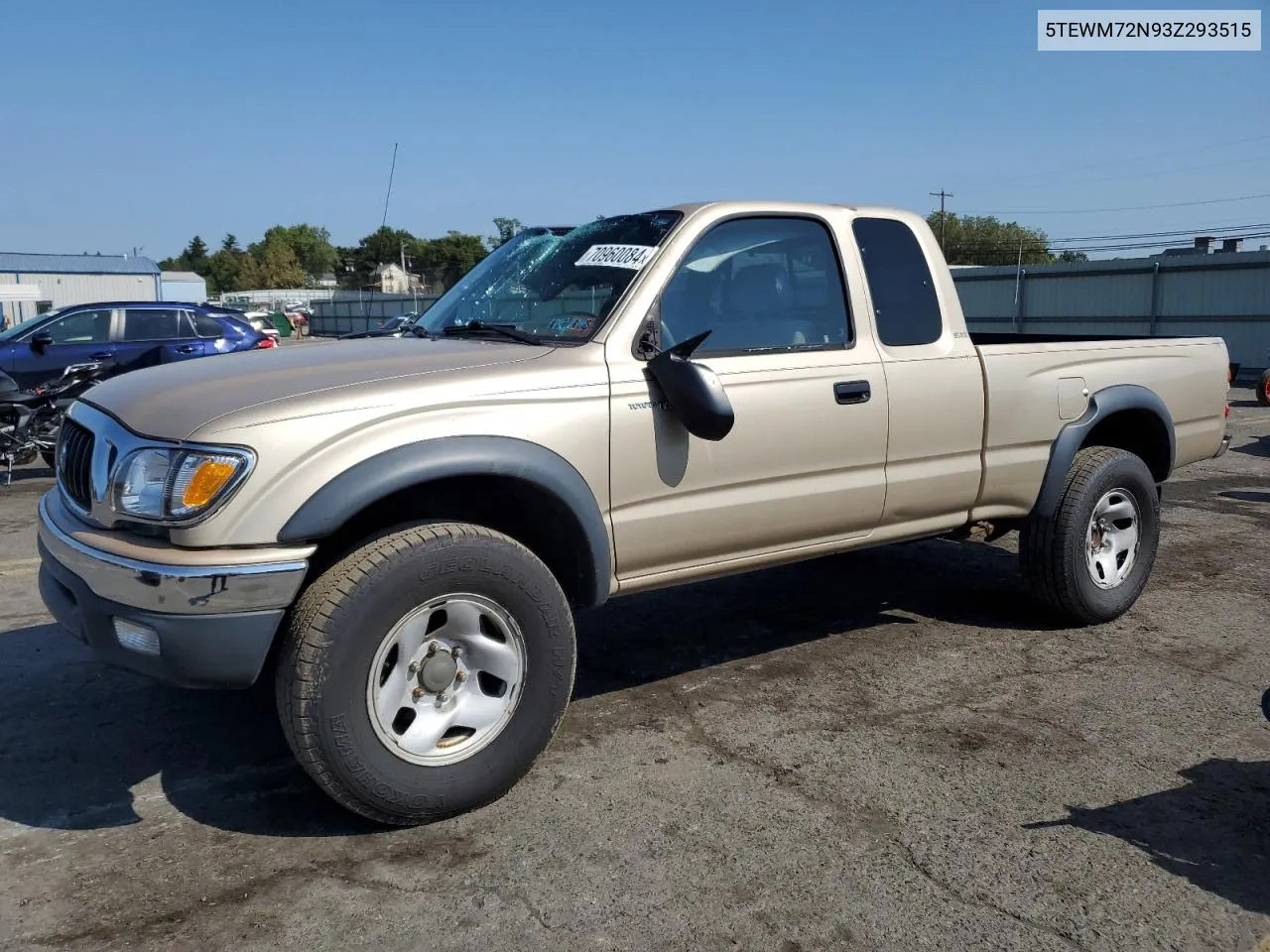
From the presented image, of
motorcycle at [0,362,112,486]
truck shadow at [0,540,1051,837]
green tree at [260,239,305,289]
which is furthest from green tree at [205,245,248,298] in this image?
truck shadow at [0,540,1051,837]

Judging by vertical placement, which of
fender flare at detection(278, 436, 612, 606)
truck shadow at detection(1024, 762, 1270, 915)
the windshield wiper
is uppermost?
the windshield wiper

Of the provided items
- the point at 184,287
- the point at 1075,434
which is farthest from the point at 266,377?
the point at 184,287

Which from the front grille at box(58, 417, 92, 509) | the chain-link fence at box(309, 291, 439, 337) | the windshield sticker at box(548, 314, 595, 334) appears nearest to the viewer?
the front grille at box(58, 417, 92, 509)

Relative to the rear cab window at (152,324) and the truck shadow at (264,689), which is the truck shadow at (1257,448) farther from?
the rear cab window at (152,324)

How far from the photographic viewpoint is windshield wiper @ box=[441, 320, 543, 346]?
3801mm

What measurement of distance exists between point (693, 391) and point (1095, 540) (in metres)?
2.65

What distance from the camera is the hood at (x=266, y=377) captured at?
3039mm

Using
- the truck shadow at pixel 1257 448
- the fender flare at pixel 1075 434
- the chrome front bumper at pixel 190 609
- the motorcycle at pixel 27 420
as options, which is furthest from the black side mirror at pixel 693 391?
the truck shadow at pixel 1257 448

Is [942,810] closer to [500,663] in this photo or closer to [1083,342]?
[500,663]

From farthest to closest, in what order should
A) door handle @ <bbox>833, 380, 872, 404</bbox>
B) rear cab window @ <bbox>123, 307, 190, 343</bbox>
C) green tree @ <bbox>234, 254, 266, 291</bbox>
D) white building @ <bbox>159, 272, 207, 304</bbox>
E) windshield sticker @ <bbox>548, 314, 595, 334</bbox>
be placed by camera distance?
green tree @ <bbox>234, 254, 266, 291</bbox>
white building @ <bbox>159, 272, 207, 304</bbox>
rear cab window @ <bbox>123, 307, 190, 343</bbox>
door handle @ <bbox>833, 380, 872, 404</bbox>
windshield sticker @ <bbox>548, 314, 595, 334</bbox>

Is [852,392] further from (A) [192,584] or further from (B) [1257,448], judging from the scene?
(B) [1257,448]

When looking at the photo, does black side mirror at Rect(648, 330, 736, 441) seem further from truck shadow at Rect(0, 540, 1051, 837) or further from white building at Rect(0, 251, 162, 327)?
white building at Rect(0, 251, 162, 327)

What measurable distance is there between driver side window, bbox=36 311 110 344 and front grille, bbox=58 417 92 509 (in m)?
9.78

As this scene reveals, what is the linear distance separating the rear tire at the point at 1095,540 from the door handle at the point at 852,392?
1.32 metres
